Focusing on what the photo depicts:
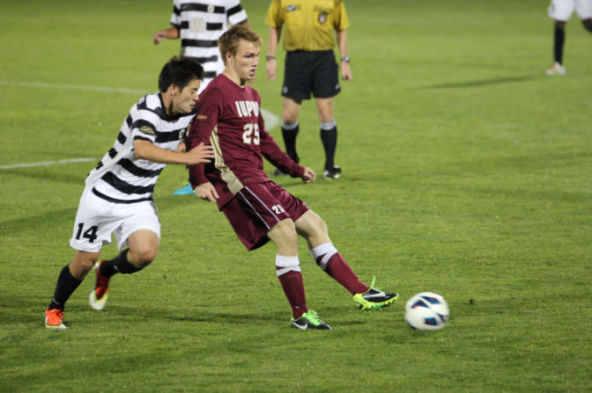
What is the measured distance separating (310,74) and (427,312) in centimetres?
495

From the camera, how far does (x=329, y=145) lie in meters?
10.1

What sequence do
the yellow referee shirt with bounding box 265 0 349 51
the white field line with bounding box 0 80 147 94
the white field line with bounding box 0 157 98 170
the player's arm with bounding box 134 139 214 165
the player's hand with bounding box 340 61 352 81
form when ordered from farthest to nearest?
the white field line with bounding box 0 80 147 94
the white field line with bounding box 0 157 98 170
the player's hand with bounding box 340 61 352 81
the yellow referee shirt with bounding box 265 0 349 51
the player's arm with bounding box 134 139 214 165

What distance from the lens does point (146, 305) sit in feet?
20.0

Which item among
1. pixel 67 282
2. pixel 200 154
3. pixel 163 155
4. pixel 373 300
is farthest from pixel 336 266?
pixel 67 282

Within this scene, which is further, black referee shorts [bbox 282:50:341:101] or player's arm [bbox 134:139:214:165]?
black referee shorts [bbox 282:50:341:101]

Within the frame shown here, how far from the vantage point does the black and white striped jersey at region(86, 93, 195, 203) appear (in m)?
5.44

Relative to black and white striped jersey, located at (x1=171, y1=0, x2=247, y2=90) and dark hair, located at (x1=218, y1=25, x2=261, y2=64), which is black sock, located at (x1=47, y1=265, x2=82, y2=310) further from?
black and white striped jersey, located at (x1=171, y1=0, x2=247, y2=90)

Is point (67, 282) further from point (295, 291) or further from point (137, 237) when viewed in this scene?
point (295, 291)

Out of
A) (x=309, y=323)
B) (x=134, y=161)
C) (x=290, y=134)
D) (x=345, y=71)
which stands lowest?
(x=290, y=134)

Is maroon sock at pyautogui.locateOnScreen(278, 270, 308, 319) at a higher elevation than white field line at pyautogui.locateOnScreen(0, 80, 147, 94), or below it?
higher

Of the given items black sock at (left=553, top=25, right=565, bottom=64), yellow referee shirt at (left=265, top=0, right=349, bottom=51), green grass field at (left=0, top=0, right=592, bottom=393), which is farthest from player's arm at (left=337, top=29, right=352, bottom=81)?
black sock at (left=553, top=25, right=565, bottom=64)

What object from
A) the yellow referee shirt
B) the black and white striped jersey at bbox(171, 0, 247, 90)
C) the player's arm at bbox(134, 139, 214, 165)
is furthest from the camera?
the yellow referee shirt

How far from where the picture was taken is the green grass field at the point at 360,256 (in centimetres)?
500

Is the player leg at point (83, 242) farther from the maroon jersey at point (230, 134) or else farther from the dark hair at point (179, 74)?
the dark hair at point (179, 74)
